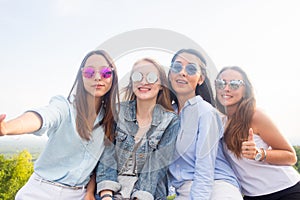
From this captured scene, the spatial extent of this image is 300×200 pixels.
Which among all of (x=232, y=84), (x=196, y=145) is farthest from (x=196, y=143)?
(x=232, y=84)

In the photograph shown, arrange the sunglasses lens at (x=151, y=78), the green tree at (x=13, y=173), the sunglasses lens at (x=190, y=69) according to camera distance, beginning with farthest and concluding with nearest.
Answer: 1. the green tree at (x=13, y=173)
2. the sunglasses lens at (x=190, y=69)
3. the sunglasses lens at (x=151, y=78)

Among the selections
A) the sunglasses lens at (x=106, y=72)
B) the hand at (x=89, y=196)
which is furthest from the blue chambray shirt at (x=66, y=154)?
the sunglasses lens at (x=106, y=72)

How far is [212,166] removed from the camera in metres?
3.16

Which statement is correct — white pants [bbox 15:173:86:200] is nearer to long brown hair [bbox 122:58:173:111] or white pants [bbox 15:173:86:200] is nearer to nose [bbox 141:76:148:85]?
long brown hair [bbox 122:58:173:111]

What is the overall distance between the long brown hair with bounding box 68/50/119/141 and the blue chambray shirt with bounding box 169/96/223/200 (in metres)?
0.68

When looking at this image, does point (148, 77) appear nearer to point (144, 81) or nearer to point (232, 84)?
point (144, 81)

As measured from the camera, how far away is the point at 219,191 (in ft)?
10.4

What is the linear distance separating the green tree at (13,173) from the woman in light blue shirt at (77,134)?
2558cm

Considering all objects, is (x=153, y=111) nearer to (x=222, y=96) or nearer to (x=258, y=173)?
(x=222, y=96)

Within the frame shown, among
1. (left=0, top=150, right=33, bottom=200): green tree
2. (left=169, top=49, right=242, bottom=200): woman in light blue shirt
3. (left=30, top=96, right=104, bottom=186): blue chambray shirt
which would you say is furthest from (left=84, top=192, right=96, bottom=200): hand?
(left=0, top=150, right=33, bottom=200): green tree

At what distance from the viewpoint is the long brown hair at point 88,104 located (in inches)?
127

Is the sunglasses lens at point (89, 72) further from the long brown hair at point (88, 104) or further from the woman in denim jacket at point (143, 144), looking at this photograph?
the woman in denim jacket at point (143, 144)

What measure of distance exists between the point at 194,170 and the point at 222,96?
89 centimetres

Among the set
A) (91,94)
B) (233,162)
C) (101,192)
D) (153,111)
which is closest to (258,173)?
(233,162)
